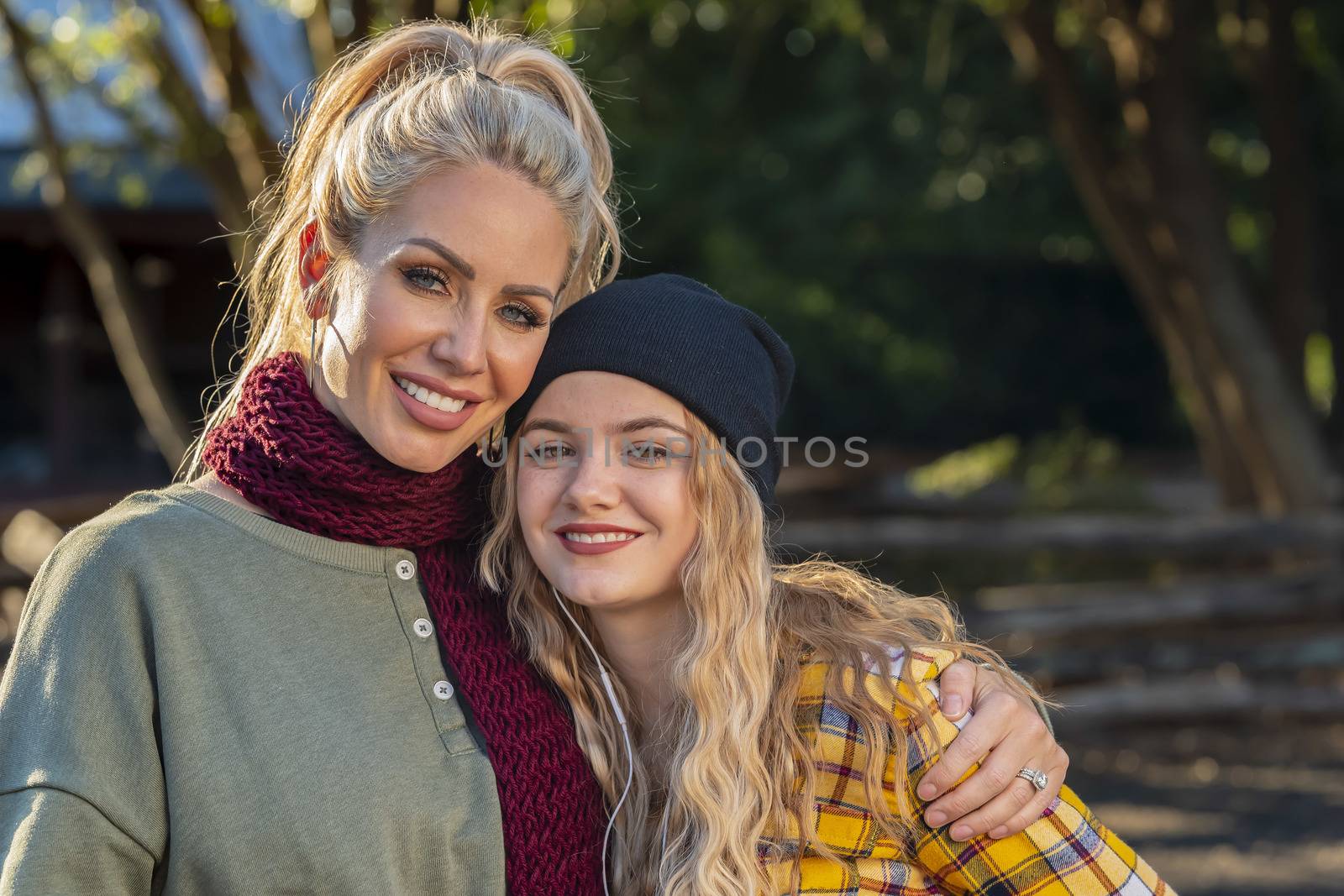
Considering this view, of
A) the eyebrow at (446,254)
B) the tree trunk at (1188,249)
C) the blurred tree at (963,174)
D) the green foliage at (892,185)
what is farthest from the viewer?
the green foliage at (892,185)

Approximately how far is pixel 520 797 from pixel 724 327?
0.91 m

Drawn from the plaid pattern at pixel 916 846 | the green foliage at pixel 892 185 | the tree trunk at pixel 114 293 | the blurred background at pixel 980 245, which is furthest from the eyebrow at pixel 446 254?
the tree trunk at pixel 114 293

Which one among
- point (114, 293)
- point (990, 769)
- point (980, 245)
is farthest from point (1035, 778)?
point (980, 245)

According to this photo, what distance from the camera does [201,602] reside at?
6.66 feet

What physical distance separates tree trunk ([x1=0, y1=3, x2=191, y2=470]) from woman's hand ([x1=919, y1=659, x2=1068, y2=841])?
4034mm

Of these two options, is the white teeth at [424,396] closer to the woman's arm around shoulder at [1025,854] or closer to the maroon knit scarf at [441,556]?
the maroon knit scarf at [441,556]

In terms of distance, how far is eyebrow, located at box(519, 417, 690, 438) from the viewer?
2400 mm

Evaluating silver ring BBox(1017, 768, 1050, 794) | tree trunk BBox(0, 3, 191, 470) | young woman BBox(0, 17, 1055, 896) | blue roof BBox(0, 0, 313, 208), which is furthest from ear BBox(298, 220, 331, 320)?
tree trunk BBox(0, 3, 191, 470)

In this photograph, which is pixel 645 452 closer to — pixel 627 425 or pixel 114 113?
pixel 627 425

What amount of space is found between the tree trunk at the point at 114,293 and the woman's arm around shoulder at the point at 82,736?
3.74m

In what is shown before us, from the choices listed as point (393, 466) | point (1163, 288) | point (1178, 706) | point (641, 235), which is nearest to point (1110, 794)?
point (1178, 706)

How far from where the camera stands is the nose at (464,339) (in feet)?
7.15

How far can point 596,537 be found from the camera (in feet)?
7.86

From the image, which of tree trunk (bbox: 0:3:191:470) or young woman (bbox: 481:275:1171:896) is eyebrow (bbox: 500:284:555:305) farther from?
tree trunk (bbox: 0:3:191:470)
